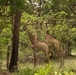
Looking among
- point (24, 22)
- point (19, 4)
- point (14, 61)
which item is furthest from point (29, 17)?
point (19, 4)

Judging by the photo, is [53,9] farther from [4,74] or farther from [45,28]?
[4,74]

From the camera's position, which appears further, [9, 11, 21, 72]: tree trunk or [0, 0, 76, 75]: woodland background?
[9, 11, 21, 72]: tree trunk

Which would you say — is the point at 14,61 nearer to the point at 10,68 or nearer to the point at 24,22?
the point at 10,68

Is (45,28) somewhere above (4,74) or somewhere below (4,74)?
above

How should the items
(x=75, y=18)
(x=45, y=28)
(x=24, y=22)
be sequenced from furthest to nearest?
(x=75, y=18)
(x=45, y=28)
(x=24, y=22)

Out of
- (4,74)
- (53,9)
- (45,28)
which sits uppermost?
(53,9)

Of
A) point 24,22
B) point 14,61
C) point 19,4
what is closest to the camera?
point 19,4

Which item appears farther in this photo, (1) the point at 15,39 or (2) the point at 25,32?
(2) the point at 25,32

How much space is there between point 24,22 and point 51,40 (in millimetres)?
1606

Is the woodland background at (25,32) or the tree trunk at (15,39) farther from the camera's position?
the tree trunk at (15,39)

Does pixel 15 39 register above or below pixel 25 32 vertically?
below

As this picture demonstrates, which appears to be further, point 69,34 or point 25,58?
point 69,34

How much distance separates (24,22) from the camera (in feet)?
50.6

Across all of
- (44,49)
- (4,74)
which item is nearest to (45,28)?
(44,49)
